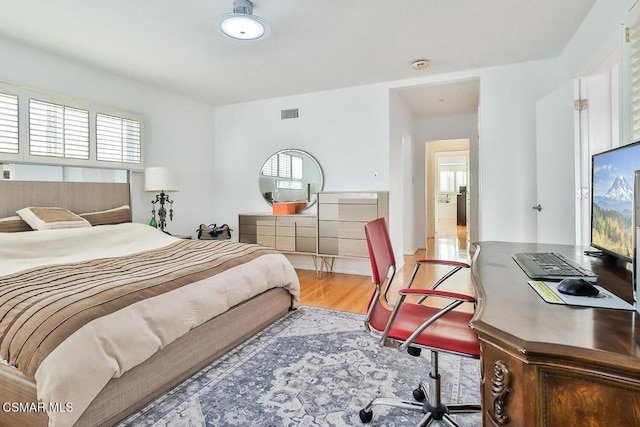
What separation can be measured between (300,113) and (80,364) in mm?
4287

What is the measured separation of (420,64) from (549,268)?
319 cm

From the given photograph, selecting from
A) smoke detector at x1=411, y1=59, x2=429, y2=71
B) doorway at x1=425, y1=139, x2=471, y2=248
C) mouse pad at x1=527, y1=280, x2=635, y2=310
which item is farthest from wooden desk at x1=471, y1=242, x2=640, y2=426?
doorway at x1=425, y1=139, x2=471, y2=248

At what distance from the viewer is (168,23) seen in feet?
9.45

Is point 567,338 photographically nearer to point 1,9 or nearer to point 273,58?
point 273,58

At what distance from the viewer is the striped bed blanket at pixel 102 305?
1.36 m

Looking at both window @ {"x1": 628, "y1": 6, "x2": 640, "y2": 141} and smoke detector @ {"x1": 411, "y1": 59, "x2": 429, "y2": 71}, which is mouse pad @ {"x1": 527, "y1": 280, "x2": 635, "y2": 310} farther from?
smoke detector @ {"x1": 411, "y1": 59, "x2": 429, "y2": 71}

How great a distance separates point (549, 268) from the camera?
129 cm

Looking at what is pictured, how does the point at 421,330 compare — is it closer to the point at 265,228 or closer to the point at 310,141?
the point at 265,228

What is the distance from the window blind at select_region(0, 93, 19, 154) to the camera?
3.10 metres

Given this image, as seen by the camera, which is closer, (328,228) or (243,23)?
(243,23)

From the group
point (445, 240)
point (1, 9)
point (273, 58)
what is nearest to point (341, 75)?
point (273, 58)

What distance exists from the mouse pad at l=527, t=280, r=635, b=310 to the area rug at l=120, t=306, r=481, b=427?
948 millimetres

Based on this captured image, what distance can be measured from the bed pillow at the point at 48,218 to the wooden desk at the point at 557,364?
346cm
